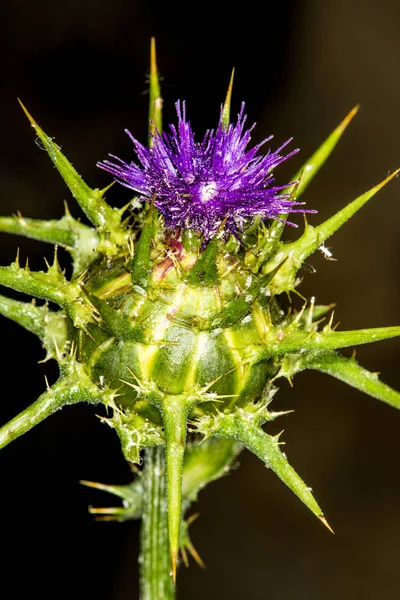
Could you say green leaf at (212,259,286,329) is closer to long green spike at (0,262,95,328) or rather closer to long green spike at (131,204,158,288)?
long green spike at (131,204,158,288)

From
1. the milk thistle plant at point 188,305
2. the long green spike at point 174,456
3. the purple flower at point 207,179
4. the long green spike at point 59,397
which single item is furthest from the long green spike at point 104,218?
the long green spike at point 174,456

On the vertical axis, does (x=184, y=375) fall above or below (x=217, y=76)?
below

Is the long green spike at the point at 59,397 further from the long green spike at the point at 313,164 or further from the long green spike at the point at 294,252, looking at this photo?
the long green spike at the point at 313,164

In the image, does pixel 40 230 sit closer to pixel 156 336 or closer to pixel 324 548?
pixel 156 336

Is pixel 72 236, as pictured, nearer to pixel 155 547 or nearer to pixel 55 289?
pixel 55 289

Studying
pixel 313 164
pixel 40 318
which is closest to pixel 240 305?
pixel 313 164

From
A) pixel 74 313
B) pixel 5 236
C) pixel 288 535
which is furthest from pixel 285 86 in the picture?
pixel 74 313

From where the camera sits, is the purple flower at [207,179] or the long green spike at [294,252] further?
the long green spike at [294,252]

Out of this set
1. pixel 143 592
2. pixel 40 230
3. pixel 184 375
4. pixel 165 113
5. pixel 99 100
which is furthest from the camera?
pixel 99 100
